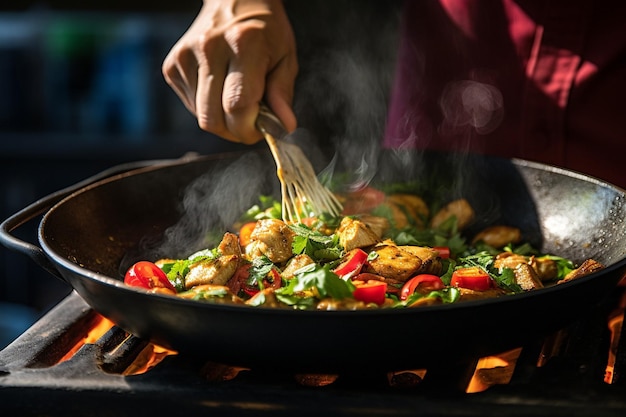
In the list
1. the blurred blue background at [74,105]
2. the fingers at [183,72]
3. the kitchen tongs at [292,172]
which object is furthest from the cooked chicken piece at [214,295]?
the blurred blue background at [74,105]

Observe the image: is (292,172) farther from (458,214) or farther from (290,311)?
(290,311)

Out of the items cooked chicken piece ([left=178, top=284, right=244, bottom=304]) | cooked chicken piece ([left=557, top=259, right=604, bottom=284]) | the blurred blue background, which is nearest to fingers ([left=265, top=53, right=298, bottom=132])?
cooked chicken piece ([left=178, top=284, right=244, bottom=304])

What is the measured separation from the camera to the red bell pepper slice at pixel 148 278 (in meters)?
1.58

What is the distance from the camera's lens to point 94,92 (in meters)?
4.56

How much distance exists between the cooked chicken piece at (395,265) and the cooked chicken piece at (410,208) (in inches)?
19.9

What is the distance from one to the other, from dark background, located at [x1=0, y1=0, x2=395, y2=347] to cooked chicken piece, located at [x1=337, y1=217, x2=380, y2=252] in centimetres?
236

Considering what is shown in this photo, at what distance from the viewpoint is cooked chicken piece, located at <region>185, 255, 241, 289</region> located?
1.54m

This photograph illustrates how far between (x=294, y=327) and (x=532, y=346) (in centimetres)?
60

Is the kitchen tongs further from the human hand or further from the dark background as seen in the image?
the dark background

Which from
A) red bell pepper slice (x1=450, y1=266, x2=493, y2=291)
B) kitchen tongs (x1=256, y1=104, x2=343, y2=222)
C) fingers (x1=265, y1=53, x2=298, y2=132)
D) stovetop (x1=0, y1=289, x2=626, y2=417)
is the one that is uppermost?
fingers (x1=265, y1=53, x2=298, y2=132)

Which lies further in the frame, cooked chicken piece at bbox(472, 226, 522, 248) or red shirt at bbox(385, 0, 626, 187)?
red shirt at bbox(385, 0, 626, 187)

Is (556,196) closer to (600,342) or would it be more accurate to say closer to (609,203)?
(609,203)

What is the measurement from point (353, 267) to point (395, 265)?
87 mm

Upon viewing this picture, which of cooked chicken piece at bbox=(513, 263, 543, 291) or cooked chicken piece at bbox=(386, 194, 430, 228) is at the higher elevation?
cooked chicken piece at bbox=(386, 194, 430, 228)
